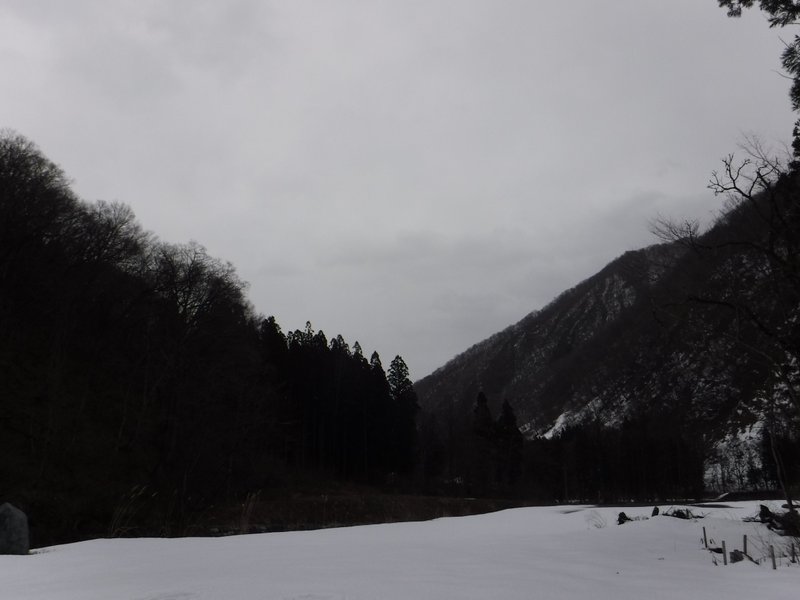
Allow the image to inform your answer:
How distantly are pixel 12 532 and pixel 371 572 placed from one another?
20.3ft

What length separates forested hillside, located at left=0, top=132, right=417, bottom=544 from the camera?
75.5 feet

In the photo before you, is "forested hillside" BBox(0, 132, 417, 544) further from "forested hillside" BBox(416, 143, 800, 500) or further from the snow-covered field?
"forested hillside" BBox(416, 143, 800, 500)

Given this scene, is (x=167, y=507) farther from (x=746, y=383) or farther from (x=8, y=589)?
(x=746, y=383)

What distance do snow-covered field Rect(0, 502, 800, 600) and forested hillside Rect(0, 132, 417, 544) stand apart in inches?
333

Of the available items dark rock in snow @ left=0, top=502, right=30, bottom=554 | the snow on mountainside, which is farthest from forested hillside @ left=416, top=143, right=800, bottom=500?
dark rock in snow @ left=0, top=502, right=30, bottom=554

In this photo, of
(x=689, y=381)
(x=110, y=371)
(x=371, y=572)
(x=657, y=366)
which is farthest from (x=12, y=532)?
(x=657, y=366)

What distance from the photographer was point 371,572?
763 cm

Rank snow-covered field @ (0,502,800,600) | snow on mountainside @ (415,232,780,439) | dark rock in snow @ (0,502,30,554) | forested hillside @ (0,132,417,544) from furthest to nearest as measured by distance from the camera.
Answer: forested hillside @ (0,132,417,544), snow on mountainside @ (415,232,780,439), dark rock in snow @ (0,502,30,554), snow-covered field @ (0,502,800,600)

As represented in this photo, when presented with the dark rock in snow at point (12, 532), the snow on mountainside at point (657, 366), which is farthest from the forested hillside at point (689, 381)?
the dark rock in snow at point (12, 532)

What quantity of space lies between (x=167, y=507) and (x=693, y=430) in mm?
99424

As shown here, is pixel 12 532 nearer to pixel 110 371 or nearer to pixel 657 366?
pixel 110 371

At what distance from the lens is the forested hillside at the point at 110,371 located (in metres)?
23.0

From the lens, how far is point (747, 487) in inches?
3728

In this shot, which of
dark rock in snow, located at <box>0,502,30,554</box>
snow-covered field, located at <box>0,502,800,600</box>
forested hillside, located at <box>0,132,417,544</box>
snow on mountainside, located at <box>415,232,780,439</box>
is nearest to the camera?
snow-covered field, located at <box>0,502,800,600</box>
